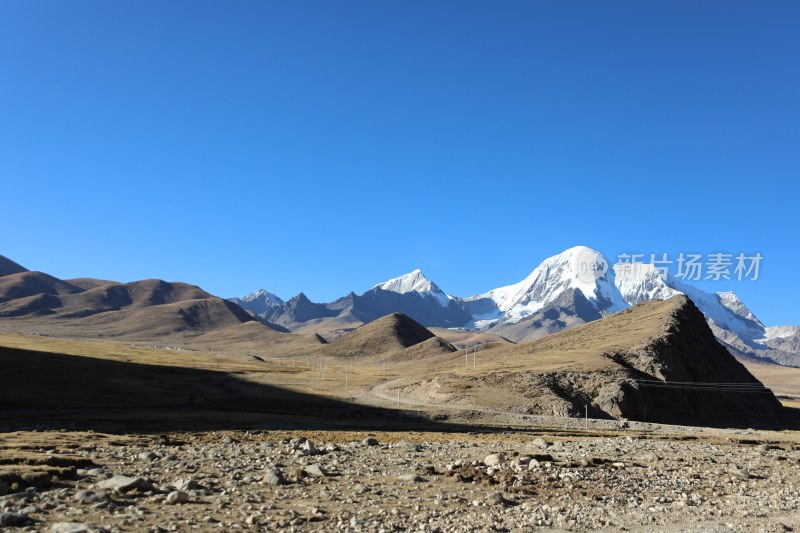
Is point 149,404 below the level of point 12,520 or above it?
below

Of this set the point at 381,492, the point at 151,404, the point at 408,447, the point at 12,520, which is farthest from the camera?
the point at 151,404

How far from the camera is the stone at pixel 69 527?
625 inches

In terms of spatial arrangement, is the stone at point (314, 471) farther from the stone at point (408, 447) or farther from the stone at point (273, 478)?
the stone at point (408, 447)

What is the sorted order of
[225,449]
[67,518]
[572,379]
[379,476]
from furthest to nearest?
[572,379], [225,449], [379,476], [67,518]

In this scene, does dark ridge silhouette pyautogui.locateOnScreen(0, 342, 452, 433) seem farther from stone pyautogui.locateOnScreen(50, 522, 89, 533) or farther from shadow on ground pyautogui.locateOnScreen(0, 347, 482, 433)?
stone pyautogui.locateOnScreen(50, 522, 89, 533)

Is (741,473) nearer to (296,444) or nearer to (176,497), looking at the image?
(296,444)

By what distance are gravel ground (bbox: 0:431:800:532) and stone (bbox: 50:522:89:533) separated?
4cm

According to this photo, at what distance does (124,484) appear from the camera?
71.4ft

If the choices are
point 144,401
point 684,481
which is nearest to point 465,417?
point 144,401

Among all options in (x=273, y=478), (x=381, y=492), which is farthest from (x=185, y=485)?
(x=381, y=492)

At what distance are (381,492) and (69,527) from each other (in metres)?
10.9

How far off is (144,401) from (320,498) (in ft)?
252

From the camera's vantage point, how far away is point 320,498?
21891 mm

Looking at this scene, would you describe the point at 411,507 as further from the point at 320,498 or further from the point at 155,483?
the point at 155,483
